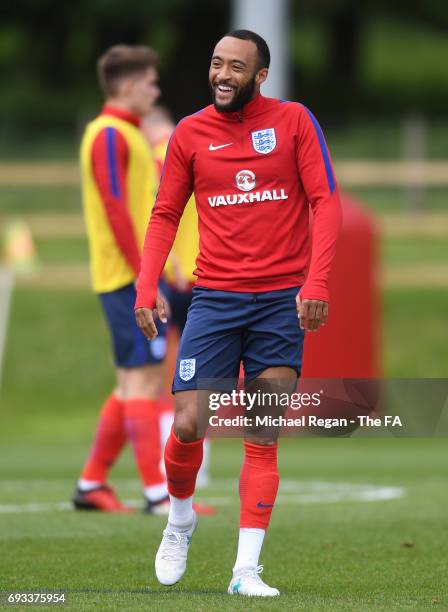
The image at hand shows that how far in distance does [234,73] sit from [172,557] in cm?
190

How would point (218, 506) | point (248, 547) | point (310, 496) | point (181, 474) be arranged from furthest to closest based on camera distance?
point (310, 496)
point (218, 506)
point (181, 474)
point (248, 547)

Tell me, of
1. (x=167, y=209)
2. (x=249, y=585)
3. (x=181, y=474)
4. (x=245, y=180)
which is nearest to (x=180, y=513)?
(x=181, y=474)

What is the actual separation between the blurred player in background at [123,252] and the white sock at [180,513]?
7.86 ft

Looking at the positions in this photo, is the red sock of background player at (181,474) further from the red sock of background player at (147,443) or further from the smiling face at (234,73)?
the red sock of background player at (147,443)

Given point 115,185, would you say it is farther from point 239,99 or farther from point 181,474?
point 181,474

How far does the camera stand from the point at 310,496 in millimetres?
10000

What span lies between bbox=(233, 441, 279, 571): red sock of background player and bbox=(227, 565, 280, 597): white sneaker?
0.03 m

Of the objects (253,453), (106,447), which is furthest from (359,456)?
(253,453)

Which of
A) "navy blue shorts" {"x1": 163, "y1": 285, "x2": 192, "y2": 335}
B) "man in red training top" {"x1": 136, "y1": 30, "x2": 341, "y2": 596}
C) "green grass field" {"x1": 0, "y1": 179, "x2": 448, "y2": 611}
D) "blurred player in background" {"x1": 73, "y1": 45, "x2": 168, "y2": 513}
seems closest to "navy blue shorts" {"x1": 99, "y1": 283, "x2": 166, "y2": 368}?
"blurred player in background" {"x1": 73, "y1": 45, "x2": 168, "y2": 513}

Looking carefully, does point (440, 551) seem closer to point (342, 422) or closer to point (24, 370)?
point (342, 422)

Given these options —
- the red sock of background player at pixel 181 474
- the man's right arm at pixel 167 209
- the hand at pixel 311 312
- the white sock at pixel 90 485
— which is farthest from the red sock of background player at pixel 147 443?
the hand at pixel 311 312

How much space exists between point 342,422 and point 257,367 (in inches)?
20.3

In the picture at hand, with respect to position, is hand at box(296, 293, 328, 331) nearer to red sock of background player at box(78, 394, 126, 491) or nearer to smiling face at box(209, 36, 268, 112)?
smiling face at box(209, 36, 268, 112)

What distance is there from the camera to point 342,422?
5836mm
